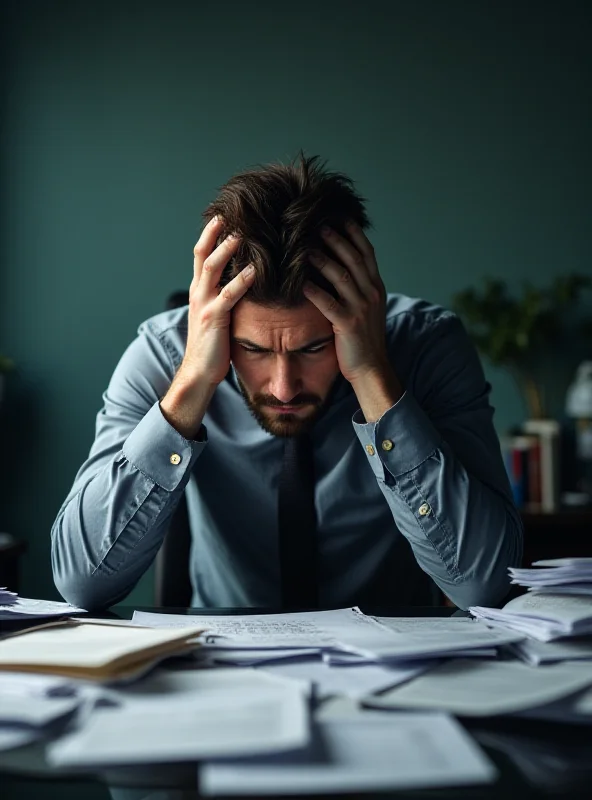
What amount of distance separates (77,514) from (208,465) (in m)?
0.28

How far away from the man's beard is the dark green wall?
6.24ft

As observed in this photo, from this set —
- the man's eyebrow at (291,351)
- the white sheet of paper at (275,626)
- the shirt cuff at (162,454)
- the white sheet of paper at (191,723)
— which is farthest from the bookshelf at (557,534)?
the white sheet of paper at (191,723)

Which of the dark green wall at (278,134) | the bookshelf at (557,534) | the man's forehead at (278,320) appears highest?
the dark green wall at (278,134)

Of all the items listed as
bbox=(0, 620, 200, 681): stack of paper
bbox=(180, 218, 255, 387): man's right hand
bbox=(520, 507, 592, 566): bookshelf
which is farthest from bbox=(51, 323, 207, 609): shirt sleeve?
bbox=(520, 507, 592, 566): bookshelf

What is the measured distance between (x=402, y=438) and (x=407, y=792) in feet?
2.35

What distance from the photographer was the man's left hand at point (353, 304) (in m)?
1.23

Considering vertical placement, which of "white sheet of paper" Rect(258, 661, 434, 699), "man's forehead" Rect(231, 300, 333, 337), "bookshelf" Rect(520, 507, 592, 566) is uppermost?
"man's forehead" Rect(231, 300, 333, 337)

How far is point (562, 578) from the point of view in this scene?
91 cm

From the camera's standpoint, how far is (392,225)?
124 inches

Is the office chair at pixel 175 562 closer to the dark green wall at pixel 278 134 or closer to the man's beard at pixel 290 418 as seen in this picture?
the man's beard at pixel 290 418

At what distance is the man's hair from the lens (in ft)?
3.97

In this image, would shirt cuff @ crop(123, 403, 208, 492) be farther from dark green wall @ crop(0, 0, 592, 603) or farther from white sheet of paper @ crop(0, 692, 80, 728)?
dark green wall @ crop(0, 0, 592, 603)

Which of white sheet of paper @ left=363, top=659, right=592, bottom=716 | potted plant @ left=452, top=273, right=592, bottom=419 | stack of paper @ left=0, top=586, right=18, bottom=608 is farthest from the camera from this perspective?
potted plant @ left=452, top=273, right=592, bottom=419

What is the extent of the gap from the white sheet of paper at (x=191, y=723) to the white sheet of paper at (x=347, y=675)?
1.2 inches
